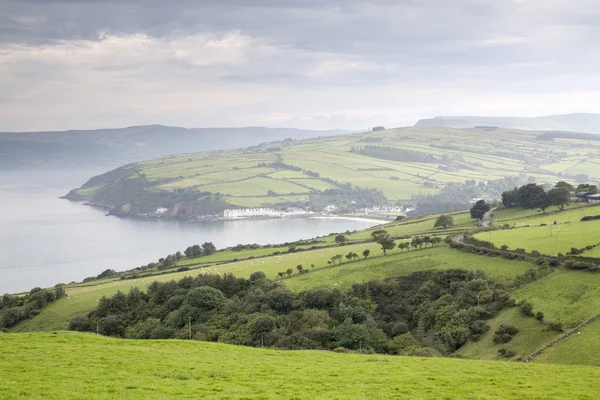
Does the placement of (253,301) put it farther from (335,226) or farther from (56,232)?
(56,232)

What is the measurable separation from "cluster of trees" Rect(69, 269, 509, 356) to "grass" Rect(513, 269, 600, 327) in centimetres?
239

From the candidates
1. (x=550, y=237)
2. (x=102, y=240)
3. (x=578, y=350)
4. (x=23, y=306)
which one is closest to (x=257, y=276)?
(x=23, y=306)

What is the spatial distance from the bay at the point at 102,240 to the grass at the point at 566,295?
300 feet

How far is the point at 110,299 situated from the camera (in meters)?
54.7

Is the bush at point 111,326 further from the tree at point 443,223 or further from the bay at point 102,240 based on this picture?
Answer: the bay at point 102,240

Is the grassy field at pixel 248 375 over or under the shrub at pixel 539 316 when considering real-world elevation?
over

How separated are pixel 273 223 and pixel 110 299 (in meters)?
128

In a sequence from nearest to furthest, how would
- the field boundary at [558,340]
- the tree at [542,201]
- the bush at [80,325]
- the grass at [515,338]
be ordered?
1. the field boundary at [558,340]
2. the grass at [515,338]
3. the bush at [80,325]
4. the tree at [542,201]

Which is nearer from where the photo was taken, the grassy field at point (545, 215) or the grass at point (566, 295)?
the grass at point (566, 295)

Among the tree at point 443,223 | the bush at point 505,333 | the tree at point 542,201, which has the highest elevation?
the tree at point 542,201

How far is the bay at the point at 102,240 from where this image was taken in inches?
4690

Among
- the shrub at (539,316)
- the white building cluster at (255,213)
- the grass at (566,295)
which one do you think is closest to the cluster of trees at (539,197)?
the grass at (566,295)

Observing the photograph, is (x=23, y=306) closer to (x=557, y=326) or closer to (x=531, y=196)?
(x=557, y=326)

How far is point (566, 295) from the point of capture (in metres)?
38.3
